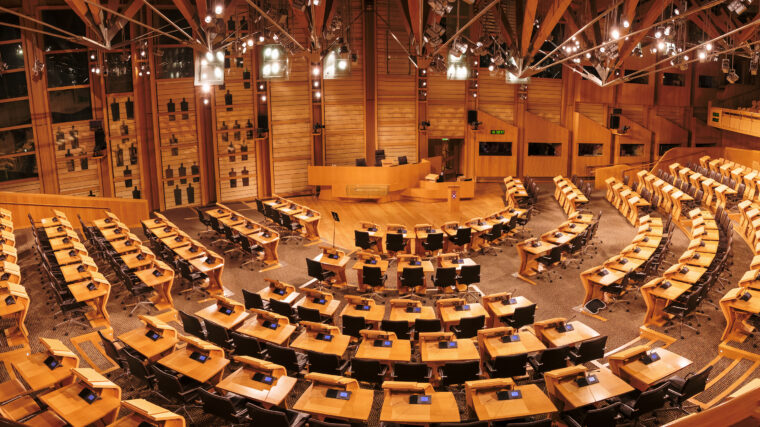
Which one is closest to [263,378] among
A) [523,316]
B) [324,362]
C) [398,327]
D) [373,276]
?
[324,362]

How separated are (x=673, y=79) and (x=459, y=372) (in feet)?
75.8

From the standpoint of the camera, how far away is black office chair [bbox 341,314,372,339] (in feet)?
33.2

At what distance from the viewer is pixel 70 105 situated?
60.1 feet

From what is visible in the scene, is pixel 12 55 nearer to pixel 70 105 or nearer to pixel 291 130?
pixel 70 105

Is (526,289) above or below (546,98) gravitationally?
below

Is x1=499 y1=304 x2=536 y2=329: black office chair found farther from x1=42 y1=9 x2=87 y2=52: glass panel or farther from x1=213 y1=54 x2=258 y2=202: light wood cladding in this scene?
x1=42 y1=9 x2=87 y2=52: glass panel

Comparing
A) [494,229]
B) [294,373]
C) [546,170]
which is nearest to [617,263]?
[494,229]

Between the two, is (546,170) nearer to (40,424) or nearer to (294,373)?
(294,373)

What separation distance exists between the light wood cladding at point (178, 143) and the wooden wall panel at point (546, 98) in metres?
13.9

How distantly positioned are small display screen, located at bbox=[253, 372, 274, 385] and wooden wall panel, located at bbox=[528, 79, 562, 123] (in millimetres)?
20408

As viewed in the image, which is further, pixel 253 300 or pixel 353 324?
pixel 253 300

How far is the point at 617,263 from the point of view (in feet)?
41.6

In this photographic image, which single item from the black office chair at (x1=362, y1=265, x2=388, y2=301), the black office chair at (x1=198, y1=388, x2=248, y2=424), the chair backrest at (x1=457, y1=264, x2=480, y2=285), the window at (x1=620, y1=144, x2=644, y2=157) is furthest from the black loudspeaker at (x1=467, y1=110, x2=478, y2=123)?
the black office chair at (x1=198, y1=388, x2=248, y2=424)

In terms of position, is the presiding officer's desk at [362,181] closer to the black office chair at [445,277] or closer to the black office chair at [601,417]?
the black office chair at [445,277]
